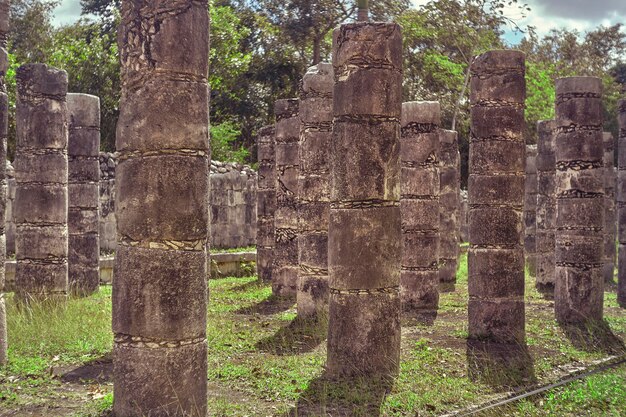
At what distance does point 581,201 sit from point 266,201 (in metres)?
7.31

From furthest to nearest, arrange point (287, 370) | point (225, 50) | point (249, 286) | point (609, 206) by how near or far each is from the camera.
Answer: point (225, 50) → point (609, 206) → point (249, 286) → point (287, 370)

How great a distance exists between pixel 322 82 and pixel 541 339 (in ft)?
17.1

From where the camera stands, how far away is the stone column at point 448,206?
17500 millimetres

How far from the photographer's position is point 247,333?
11266 millimetres

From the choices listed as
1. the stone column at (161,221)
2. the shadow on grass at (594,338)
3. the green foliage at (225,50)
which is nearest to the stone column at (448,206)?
the shadow on grass at (594,338)

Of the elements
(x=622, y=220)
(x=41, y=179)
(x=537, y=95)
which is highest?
(x=537, y=95)

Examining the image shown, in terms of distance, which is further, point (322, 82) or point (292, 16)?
point (292, 16)

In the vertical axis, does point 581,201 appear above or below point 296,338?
above

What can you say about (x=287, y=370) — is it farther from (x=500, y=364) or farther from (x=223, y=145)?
(x=223, y=145)

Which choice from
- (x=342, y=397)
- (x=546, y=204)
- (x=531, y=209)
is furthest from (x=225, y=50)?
(x=342, y=397)

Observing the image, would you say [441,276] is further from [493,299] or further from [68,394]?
[68,394]

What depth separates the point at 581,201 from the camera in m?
12.5

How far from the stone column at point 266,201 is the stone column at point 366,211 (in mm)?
8663

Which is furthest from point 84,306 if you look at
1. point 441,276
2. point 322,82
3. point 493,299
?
point 441,276
